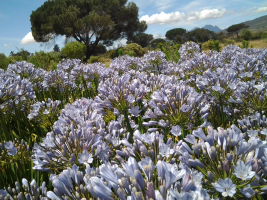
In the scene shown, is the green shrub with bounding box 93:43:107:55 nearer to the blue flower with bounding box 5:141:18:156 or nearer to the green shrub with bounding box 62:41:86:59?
the green shrub with bounding box 62:41:86:59

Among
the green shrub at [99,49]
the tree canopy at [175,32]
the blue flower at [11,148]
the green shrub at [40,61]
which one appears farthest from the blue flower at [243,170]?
the tree canopy at [175,32]

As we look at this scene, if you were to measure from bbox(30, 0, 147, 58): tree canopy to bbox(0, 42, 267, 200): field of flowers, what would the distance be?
3127cm

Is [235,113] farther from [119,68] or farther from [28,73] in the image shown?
[28,73]

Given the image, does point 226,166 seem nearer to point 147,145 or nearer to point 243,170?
point 243,170

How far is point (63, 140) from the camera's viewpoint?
75.4 inches

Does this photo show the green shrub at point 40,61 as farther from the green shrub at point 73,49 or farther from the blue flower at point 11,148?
the blue flower at point 11,148

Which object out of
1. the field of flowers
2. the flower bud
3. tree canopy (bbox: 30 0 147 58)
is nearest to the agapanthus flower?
the field of flowers

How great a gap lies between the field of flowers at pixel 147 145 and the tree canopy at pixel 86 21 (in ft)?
103

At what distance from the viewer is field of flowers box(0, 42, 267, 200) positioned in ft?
4.03

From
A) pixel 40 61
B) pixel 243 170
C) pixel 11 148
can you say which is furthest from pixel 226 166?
pixel 40 61

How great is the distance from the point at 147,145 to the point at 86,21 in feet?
111

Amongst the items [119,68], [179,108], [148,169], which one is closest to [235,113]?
[179,108]

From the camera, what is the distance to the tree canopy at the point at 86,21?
32228 millimetres

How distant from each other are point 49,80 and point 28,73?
818 mm
